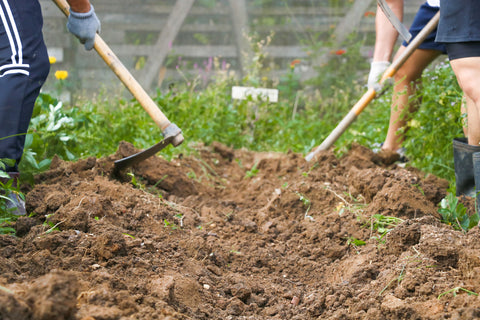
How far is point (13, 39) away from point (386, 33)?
2.88 metres

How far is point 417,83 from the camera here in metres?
3.97

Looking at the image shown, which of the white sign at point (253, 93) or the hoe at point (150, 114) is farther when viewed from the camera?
the white sign at point (253, 93)

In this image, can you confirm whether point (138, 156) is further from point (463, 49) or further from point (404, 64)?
point (404, 64)

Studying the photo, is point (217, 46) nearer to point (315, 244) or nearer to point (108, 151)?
point (108, 151)

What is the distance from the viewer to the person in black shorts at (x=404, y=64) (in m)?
3.72

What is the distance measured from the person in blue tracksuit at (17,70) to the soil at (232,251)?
27 cm

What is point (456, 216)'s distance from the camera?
2.46 metres

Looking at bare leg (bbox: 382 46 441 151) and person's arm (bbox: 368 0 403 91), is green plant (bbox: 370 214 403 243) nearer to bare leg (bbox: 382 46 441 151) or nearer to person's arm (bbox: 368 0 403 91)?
bare leg (bbox: 382 46 441 151)

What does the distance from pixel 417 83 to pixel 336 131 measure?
2.72 ft

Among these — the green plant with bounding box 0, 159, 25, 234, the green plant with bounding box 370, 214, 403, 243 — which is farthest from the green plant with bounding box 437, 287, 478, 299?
the green plant with bounding box 0, 159, 25, 234

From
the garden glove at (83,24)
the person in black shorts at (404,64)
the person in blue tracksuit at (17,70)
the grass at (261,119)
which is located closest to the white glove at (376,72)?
the person in black shorts at (404,64)

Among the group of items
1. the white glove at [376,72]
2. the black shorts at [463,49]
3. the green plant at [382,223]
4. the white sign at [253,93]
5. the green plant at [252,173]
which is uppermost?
the black shorts at [463,49]

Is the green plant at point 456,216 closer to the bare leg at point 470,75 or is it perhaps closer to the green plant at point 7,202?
the bare leg at point 470,75

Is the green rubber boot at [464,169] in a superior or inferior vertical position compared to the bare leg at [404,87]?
inferior
